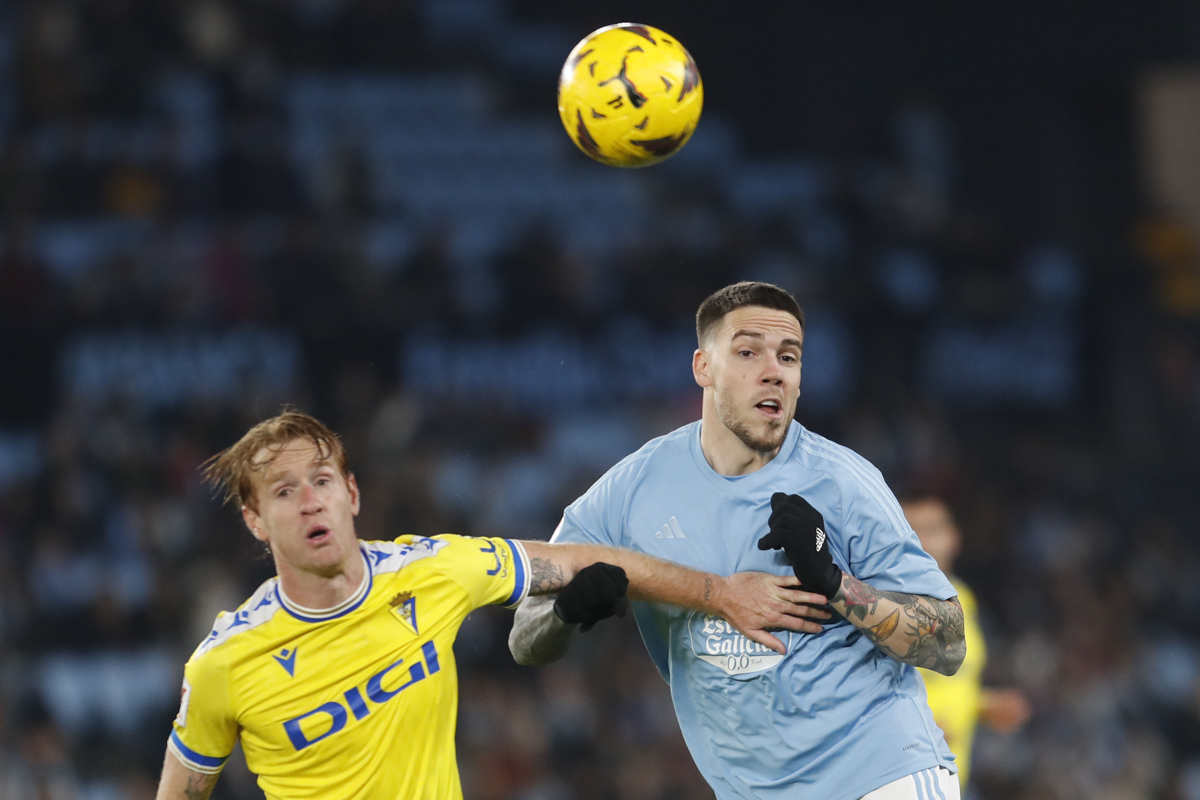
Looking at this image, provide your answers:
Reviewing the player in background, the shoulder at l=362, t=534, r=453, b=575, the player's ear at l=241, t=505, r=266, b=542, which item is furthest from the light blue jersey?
the player in background

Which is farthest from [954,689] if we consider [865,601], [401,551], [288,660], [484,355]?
[484,355]

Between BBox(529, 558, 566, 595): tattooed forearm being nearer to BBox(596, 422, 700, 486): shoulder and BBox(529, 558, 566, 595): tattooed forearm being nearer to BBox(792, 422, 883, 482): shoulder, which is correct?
BBox(596, 422, 700, 486): shoulder

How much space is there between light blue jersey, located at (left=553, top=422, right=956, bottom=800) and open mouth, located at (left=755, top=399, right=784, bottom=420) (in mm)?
178

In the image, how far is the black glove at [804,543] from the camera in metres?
4.10

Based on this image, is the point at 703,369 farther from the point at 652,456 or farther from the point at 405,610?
the point at 405,610

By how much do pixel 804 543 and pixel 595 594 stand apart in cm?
63

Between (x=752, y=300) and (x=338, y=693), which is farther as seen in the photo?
(x=752, y=300)

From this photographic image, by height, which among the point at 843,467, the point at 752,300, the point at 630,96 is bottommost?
the point at 843,467

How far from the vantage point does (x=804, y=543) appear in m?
4.10

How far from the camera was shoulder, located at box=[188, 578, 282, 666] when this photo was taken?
4098 mm

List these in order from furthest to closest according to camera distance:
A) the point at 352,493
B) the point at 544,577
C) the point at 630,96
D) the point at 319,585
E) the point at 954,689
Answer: the point at 954,689
the point at 630,96
the point at 544,577
the point at 352,493
the point at 319,585

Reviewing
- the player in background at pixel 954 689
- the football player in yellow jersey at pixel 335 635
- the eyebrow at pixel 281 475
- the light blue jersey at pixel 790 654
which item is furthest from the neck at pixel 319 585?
the player in background at pixel 954 689

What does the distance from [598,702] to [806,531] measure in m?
6.67

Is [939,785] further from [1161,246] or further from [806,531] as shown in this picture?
[1161,246]
